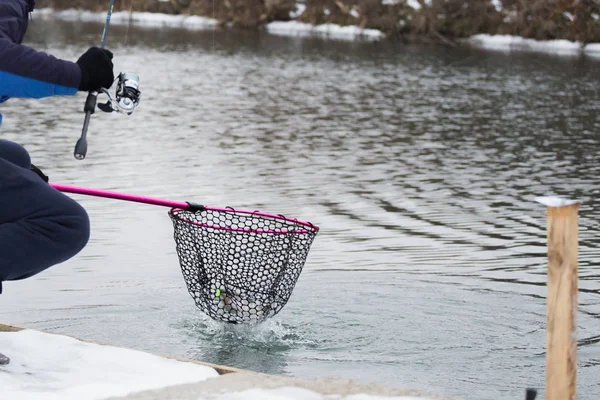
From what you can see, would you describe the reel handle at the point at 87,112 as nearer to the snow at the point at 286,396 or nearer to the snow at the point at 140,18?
the snow at the point at 286,396

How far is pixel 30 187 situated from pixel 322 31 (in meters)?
45.3

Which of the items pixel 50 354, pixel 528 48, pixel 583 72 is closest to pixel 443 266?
pixel 50 354

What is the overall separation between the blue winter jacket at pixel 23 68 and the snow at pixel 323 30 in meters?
40.4

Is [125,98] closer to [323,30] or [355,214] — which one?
[355,214]

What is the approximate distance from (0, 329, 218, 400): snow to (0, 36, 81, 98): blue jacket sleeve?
1.05 meters

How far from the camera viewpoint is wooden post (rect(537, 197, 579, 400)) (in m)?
3.98

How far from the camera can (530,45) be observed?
39.7 metres

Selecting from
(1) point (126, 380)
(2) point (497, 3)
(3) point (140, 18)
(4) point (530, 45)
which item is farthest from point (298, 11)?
(1) point (126, 380)

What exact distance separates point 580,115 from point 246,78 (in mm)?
8509

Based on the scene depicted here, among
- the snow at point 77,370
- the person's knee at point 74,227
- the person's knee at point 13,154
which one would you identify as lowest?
the snow at point 77,370

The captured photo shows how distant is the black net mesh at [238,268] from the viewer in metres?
5.82

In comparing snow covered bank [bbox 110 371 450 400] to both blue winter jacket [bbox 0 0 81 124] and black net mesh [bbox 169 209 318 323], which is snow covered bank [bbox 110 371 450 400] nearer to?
blue winter jacket [bbox 0 0 81 124]

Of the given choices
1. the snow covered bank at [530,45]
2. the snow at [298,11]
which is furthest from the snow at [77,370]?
the snow at [298,11]

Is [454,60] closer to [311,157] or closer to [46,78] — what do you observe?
[311,157]
